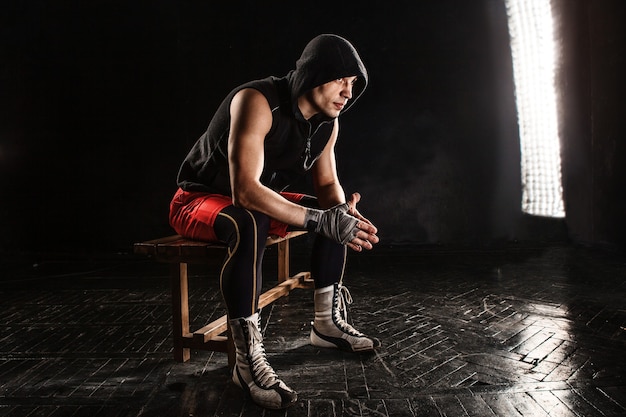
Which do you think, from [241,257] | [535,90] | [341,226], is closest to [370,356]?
[341,226]

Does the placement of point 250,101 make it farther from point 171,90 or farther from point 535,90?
point 535,90

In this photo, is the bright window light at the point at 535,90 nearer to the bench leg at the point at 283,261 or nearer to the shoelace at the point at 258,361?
the bench leg at the point at 283,261

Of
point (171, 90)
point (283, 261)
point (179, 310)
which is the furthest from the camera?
point (171, 90)

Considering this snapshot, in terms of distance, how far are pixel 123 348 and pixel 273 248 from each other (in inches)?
133

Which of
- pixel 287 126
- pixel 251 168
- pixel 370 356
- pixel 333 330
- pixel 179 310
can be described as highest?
pixel 287 126

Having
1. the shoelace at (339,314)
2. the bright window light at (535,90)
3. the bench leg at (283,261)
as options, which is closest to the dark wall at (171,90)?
the bright window light at (535,90)

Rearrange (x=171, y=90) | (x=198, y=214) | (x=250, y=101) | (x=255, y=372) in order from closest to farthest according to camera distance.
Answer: (x=255, y=372) → (x=250, y=101) → (x=198, y=214) → (x=171, y=90)

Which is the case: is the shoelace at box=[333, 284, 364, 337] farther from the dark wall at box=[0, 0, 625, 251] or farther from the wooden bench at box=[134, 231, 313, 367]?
the dark wall at box=[0, 0, 625, 251]

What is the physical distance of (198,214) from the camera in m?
2.30

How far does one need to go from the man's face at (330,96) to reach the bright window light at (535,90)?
4.50 m

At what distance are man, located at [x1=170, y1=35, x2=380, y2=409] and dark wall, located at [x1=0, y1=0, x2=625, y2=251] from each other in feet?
11.6

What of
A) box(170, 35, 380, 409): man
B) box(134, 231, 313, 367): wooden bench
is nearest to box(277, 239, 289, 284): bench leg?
box(170, 35, 380, 409): man

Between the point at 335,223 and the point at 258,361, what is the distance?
0.67 meters

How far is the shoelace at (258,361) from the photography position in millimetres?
2012
